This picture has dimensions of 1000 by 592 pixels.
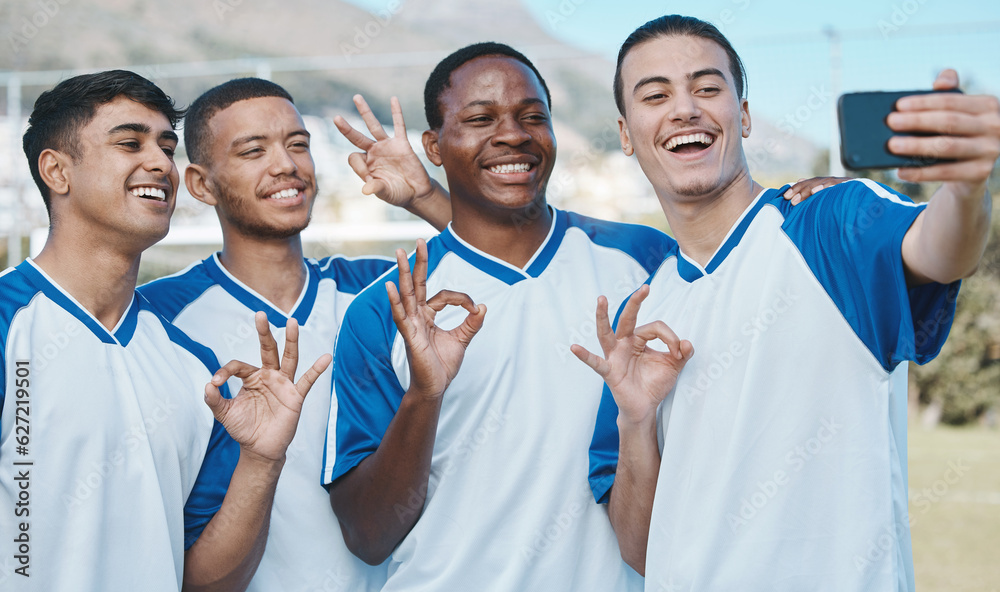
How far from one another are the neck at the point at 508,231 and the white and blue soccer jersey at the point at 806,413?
0.86 m

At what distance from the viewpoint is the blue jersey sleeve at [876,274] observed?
5.92ft

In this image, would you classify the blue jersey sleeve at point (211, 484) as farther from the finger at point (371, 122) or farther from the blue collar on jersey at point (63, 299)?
the finger at point (371, 122)

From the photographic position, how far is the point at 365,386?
262 centimetres

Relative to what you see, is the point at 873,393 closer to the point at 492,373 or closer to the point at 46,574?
the point at 492,373

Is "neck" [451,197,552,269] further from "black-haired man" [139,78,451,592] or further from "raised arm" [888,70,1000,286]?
"raised arm" [888,70,1000,286]

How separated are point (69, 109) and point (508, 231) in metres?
1.38

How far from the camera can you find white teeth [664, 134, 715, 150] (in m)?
2.24

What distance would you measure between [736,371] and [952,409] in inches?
623

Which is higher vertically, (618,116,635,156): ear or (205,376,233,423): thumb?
(618,116,635,156): ear

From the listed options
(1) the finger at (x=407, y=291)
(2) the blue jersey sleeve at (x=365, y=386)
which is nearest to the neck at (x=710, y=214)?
(1) the finger at (x=407, y=291)

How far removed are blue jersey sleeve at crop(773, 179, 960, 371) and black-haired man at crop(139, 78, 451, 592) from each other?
158cm

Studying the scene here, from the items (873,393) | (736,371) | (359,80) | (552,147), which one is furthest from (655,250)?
(359,80)

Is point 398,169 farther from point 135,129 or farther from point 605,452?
point 605,452

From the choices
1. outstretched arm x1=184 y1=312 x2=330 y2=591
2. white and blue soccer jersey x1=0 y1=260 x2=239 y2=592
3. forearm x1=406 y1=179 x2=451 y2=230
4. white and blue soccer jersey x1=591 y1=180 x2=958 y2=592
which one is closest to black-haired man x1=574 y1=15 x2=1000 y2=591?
white and blue soccer jersey x1=591 y1=180 x2=958 y2=592
